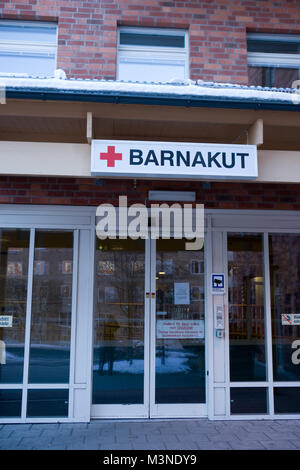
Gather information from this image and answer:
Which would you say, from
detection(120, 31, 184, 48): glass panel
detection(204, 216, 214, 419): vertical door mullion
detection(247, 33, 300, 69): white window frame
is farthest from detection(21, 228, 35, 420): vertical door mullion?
detection(247, 33, 300, 69): white window frame

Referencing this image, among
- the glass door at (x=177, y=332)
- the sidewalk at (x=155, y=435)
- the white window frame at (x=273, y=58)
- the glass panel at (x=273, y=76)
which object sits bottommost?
the sidewalk at (x=155, y=435)

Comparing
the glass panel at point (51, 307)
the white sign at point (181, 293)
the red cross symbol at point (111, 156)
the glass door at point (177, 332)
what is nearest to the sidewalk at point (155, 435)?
the glass door at point (177, 332)

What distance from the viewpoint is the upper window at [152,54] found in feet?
21.1

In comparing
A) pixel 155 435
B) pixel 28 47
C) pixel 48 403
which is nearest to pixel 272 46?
pixel 28 47

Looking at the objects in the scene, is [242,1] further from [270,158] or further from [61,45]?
[270,158]

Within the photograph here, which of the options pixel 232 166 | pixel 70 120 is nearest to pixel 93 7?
pixel 70 120

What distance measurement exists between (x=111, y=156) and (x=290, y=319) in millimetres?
3577

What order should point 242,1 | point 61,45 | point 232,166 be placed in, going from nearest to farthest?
point 232,166
point 61,45
point 242,1

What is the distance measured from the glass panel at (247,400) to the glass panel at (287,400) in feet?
0.53

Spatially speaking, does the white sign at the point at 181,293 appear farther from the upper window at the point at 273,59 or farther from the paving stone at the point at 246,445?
the upper window at the point at 273,59

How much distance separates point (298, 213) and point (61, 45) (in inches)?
163

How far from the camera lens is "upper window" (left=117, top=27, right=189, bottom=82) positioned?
21.1ft

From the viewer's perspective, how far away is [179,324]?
5980 millimetres
